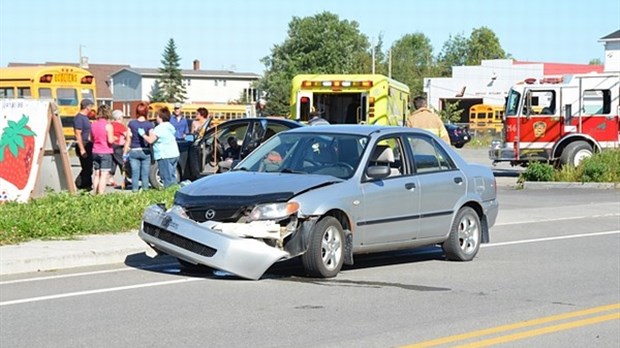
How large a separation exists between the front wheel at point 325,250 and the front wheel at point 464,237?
6.82 ft

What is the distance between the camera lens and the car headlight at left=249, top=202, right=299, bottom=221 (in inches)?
432

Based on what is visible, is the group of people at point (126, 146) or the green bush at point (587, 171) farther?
the green bush at point (587, 171)

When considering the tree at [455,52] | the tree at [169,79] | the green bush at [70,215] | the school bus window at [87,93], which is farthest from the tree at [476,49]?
the green bush at [70,215]

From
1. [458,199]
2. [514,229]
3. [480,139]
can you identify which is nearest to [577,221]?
[514,229]

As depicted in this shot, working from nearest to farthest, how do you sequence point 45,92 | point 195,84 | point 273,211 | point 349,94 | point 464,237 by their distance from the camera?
point 273,211, point 464,237, point 349,94, point 45,92, point 195,84

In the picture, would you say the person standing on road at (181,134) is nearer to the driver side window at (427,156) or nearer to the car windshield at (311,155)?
the car windshield at (311,155)

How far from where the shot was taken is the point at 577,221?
1859cm

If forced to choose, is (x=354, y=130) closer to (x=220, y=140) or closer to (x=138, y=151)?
(x=138, y=151)

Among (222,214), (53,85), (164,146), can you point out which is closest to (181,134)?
(164,146)

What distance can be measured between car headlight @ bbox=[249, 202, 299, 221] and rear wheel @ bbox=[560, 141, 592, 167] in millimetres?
19549

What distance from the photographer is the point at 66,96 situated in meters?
38.2

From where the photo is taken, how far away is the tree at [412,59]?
113375 mm

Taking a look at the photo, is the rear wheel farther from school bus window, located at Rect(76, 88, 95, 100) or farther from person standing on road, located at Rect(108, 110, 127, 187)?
school bus window, located at Rect(76, 88, 95, 100)

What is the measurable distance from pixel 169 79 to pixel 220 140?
93497mm
